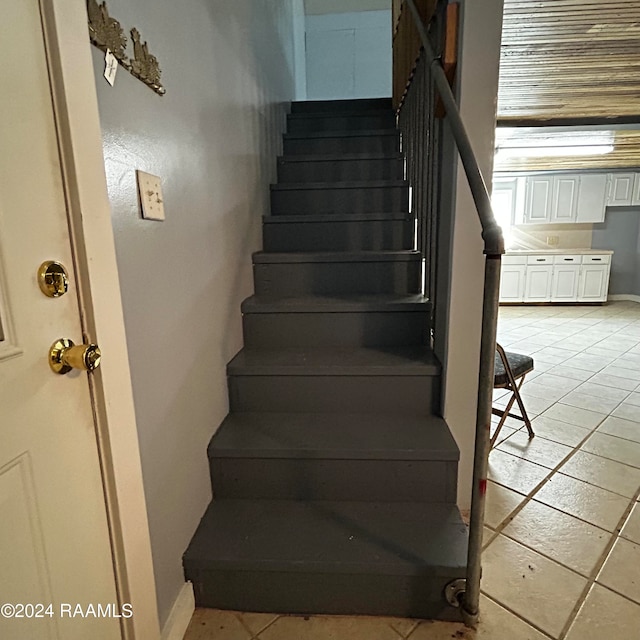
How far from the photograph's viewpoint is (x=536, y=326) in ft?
16.3

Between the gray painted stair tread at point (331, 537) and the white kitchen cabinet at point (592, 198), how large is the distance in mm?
6709

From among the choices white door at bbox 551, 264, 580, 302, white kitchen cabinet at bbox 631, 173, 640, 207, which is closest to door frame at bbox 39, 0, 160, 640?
white door at bbox 551, 264, 580, 302

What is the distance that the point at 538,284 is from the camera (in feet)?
20.6

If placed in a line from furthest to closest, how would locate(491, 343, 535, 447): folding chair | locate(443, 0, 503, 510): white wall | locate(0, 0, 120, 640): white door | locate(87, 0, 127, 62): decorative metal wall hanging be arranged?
locate(491, 343, 535, 447): folding chair < locate(443, 0, 503, 510): white wall < locate(87, 0, 127, 62): decorative metal wall hanging < locate(0, 0, 120, 640): white door

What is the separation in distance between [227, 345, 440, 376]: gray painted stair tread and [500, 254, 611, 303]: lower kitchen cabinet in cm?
537

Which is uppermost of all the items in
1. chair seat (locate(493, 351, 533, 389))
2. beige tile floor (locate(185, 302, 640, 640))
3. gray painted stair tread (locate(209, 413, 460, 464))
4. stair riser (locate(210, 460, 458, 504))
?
gray painted stair tread (locate(209, 413, 460, 464))

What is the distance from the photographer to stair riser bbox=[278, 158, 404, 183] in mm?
2449

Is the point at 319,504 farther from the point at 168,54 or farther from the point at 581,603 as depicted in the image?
the point at 168,54

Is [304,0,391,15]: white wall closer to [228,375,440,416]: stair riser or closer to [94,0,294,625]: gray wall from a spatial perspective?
[94,0,294,625]: gray wall

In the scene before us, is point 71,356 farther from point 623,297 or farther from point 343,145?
point 623,297

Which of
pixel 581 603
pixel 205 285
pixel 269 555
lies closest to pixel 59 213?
pixel 205 285

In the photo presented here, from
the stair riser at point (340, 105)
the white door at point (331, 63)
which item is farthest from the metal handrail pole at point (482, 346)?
the white door at point (331, 63)

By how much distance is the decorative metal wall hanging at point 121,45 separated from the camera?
758 millimetres

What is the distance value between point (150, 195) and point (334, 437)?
97 centimetres
